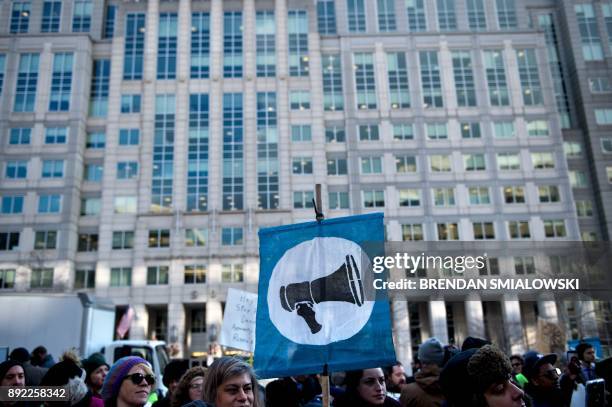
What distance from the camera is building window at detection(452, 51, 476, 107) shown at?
5500cm

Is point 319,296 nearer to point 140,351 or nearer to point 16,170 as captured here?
point 140,351

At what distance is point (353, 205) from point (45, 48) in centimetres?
3785

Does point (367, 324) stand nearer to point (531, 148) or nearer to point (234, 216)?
point (234, 216)

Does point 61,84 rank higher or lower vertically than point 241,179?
higher

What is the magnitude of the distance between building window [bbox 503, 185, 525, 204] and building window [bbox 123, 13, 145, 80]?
41676mm

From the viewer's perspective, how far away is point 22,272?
4875 cm

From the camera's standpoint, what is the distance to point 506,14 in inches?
2344

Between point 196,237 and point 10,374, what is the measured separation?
4451 cm

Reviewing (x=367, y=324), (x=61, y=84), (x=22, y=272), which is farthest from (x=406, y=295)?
(x=61, y=84)

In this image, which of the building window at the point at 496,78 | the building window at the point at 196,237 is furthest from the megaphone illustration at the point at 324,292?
the building window at the point at 496,78

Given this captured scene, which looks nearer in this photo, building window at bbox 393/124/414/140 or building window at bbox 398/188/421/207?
building window at bbox 398/188/421/207

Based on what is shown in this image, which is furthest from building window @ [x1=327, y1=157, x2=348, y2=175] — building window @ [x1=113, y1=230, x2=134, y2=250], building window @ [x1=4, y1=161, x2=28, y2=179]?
building window @ [x1=4, y1=161, x2=28, y2=179]

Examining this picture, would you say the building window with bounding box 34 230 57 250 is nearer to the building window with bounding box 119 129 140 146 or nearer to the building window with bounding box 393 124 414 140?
the building window with bounding box 119 129 140 146

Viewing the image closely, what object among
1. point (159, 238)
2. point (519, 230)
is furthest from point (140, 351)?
point (519, 230)
